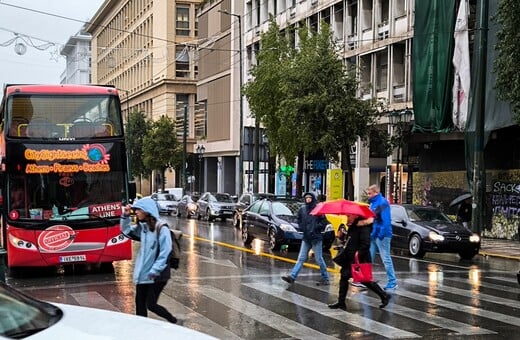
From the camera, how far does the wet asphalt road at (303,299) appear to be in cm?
862

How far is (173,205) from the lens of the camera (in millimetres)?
43688

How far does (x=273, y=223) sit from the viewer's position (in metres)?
18.8

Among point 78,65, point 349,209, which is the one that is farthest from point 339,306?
point 78,65

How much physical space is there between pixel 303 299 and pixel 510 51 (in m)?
10.2

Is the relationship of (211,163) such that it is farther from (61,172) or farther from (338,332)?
(338,332)

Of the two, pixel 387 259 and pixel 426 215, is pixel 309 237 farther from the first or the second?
pixel 426 215

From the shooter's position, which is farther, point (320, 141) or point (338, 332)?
point (320, 141)

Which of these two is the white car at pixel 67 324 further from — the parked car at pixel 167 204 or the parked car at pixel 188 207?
the parked car at pixel 167 204

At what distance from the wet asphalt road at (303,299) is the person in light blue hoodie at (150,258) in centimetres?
102

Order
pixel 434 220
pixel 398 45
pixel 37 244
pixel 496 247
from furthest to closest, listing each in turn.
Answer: pixel 398 45 < pixel 496 247 < pixel 434 220 < pixel 37 244

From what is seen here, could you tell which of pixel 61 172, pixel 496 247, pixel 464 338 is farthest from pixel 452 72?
pixel 464 338

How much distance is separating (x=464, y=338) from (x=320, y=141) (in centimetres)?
1848

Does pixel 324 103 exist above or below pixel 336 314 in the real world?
above

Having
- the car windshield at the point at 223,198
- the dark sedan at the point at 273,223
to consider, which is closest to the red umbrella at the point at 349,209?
the dark sedan at the point at 273,223
